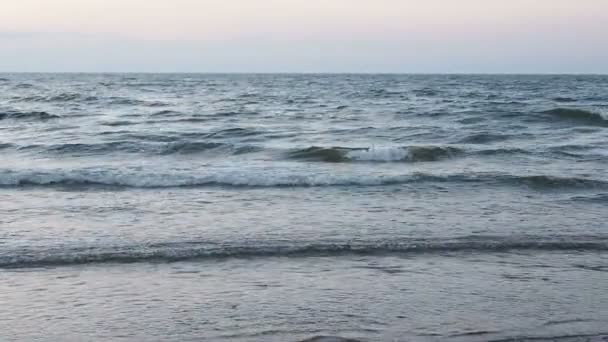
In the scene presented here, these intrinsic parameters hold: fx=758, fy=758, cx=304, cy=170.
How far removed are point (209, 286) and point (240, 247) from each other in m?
1.62

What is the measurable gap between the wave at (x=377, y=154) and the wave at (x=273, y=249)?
992 cm

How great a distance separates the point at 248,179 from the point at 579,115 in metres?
21.3

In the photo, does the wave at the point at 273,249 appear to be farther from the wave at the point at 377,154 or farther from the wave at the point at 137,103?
the wave at the point at 137,103

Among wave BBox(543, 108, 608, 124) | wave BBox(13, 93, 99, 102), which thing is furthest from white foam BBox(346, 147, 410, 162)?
wave BBox(13, 93, 99, 102)

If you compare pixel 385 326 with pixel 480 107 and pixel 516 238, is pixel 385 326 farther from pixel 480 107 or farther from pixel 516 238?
pixel 480 107

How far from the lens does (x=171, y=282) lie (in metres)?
7.43

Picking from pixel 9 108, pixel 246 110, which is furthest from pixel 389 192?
pixel 9 108

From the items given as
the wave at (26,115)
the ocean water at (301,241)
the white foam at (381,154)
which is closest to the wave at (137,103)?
the wave at (26,115)

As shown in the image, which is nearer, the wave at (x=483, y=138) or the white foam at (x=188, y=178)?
the white foam at (x=188, y=178)

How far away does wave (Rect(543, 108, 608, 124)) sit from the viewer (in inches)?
1232

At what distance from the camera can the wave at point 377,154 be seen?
19.5m

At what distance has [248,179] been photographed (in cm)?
1512

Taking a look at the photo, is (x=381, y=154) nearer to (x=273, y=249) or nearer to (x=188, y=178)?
(x=188, y=178)

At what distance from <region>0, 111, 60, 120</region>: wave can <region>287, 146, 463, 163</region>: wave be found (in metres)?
17.1
